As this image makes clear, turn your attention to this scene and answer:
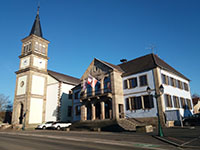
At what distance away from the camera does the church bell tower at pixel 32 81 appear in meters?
36.2

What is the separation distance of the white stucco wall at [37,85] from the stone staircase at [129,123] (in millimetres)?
22528

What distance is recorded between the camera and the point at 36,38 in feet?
138

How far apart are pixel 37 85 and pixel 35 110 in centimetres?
581

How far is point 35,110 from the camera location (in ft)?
121

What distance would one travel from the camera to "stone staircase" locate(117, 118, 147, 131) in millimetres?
22484

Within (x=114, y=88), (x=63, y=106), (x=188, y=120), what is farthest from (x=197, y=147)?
(x=63, y=106)

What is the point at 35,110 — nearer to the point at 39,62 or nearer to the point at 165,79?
the point at 39,62

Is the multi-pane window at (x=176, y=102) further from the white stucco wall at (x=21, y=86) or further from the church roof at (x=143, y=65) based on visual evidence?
the white stucco wall at (x=21, y=86)

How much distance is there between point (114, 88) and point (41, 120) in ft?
68.5

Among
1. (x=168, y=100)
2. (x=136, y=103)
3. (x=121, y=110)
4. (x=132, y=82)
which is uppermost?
(x=132, y=82)

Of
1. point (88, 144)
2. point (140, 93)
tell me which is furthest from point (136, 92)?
point (88, 144)

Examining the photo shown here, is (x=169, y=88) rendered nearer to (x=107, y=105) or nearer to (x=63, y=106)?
(x=107, y=105)

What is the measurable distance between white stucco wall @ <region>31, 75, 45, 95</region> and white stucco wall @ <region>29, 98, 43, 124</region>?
1.86 m

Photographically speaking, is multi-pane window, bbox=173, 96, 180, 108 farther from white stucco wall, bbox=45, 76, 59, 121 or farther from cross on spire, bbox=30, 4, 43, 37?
cross on spire, bbox=30, 4, 43, 37
